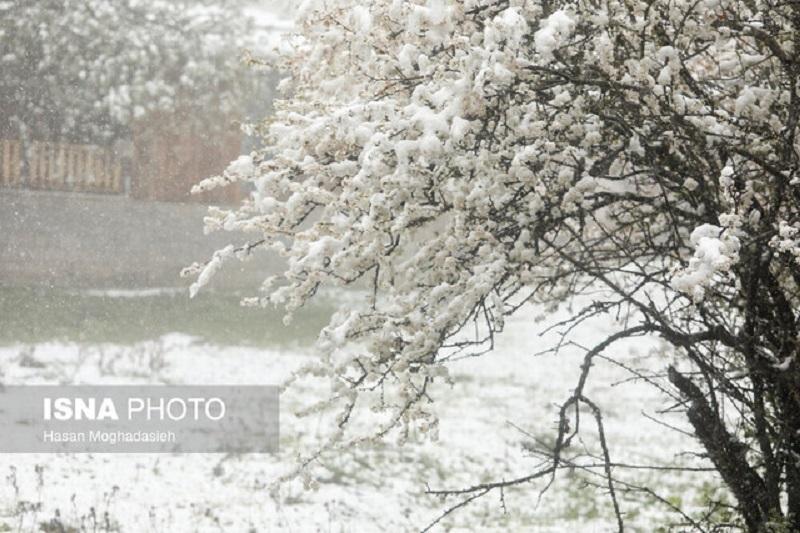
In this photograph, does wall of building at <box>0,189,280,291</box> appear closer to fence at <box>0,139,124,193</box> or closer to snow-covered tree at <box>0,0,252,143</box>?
fence at <box>0,139,124,193</box>

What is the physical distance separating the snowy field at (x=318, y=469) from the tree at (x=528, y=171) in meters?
0.73

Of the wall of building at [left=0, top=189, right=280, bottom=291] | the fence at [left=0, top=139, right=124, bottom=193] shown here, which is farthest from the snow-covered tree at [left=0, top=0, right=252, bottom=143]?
the wall of building at [left=0, top=189, right=280, bottom=291]

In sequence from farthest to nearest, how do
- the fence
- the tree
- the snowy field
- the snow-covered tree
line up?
the fence
the snow-covered tree
the snowy field
the tree

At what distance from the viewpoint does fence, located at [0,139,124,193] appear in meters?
19.3

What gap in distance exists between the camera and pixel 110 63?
710 inches

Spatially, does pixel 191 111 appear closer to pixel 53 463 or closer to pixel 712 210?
pixel 53 463

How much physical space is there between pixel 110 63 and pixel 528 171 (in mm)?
14904

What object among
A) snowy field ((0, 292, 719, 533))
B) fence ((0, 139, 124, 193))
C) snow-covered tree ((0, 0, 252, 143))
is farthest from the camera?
fence ((0, 139, 124, 193))

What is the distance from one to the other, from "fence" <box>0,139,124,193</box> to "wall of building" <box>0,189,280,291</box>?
59 centimetres

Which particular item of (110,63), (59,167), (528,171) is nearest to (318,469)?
(528,171)

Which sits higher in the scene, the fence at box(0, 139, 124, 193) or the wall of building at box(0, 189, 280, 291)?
the fence at box(0, 139, 124, 193)

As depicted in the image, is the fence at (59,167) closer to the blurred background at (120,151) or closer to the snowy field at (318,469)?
the blurred background at (120,151)

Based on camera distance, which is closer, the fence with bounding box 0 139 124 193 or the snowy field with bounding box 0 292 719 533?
the snowy field with bounding box 0 292 719 533

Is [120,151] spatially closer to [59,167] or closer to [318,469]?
[59,167]
